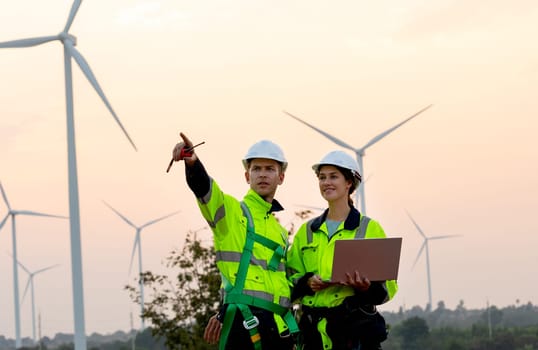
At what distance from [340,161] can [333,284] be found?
95cm

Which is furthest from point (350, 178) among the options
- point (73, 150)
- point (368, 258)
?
point (73, 150)

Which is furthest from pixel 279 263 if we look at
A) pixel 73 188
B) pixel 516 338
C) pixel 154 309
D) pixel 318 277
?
pixel 516 338

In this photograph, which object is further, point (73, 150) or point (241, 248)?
point (73, 150)

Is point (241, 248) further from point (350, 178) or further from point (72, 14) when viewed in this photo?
point (72, 14)

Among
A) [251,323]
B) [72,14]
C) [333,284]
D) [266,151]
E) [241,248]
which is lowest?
[251,323]

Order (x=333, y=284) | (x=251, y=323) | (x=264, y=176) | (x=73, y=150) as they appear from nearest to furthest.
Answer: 1. (x=251, y=323)
2. (x=333, y=284)
3. (x=264, y=176)
4. (x=73, y=150)

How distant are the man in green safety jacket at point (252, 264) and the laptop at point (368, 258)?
543 millimetres

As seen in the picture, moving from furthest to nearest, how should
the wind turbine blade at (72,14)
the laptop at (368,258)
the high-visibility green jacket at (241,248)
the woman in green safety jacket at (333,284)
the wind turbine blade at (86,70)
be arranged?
the wind turbine blade at (72,14) → the wind turbine blade at (86,70) → the woman in green safety jacket at (333,284) → the high-visibility green jacket at (241,248) → the laptop at (368,258)

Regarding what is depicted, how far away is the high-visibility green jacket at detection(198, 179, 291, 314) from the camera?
357 inches

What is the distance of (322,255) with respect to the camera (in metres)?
9.38

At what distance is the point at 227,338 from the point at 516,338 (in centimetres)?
7161

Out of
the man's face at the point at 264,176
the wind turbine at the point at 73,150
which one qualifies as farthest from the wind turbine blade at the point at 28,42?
the man's face at the point at 264,176

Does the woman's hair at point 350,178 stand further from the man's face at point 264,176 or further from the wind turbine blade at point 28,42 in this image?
the wind turbine blade at point 28,42

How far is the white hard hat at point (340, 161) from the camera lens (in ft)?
30.8
